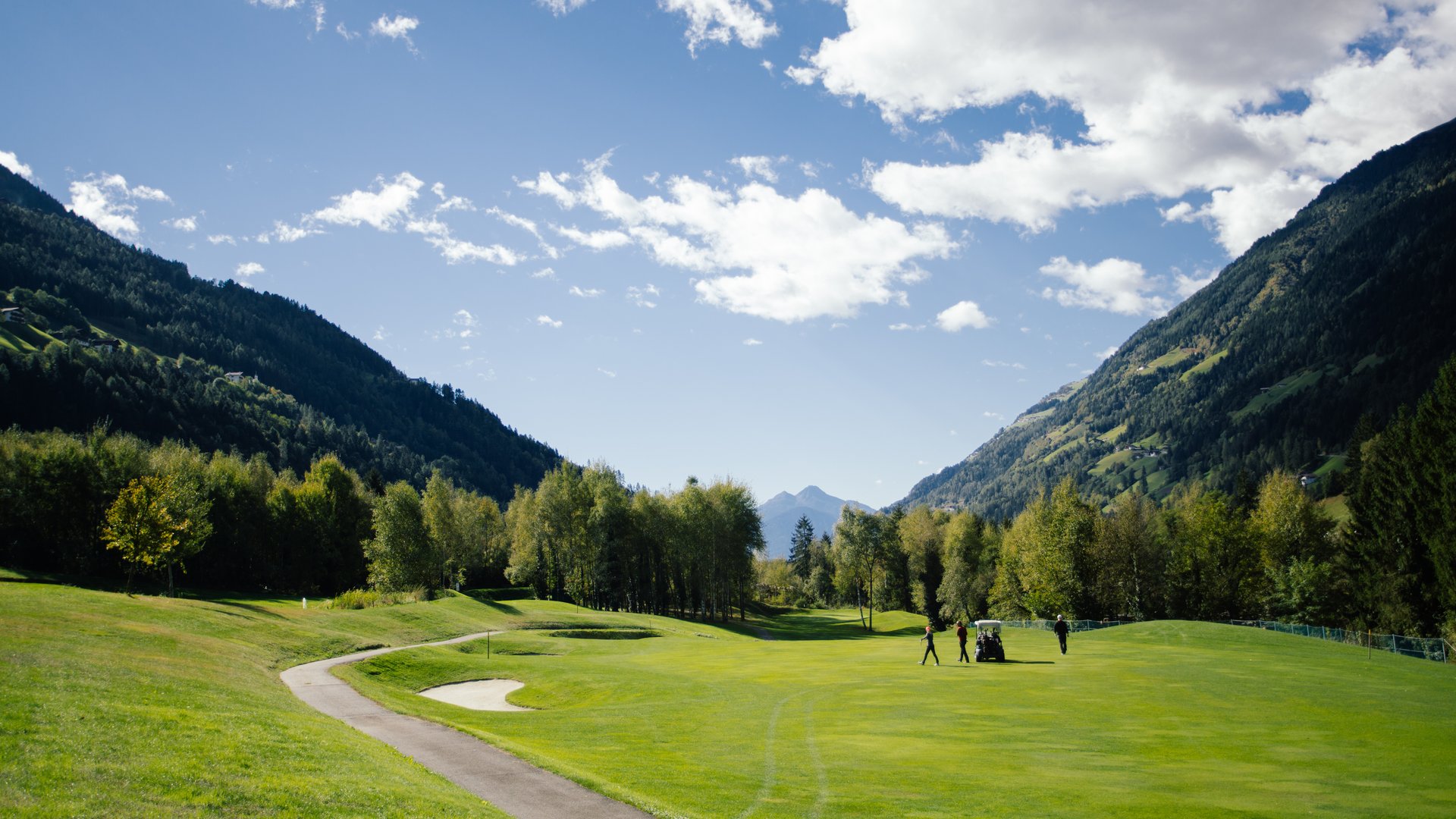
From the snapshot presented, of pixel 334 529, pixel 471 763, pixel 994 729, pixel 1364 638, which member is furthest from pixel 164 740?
pixel 334 529

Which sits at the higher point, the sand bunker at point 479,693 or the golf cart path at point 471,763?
the golf cart path at point 471,763

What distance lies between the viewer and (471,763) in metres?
21.4

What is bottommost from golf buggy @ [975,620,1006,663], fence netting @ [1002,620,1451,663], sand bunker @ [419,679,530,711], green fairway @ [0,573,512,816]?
sand bunker @ [419,679,530,711]

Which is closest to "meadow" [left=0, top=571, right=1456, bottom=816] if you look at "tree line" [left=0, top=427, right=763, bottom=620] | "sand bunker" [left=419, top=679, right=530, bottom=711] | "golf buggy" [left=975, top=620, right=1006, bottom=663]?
"sand bunker" [left=419, top=679, right=530, bottom=711]


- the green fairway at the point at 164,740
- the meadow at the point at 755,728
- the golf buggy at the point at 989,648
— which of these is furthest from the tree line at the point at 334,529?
Result: the golf buggy at the point at 989,648

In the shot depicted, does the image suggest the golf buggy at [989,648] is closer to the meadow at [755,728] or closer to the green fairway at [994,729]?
the green fairway at [994,729]

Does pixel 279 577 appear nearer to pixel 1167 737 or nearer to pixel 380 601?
pixel 380 601

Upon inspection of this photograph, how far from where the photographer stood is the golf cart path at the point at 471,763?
1742cm

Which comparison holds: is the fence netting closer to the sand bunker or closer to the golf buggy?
the golf buggy

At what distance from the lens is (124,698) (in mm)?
20031

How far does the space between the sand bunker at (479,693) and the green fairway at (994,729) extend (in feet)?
3.14

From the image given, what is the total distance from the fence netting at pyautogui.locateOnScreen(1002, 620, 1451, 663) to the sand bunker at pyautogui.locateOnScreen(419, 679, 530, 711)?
48.6 m

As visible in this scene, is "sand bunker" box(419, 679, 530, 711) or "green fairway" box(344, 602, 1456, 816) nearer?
"green fairway" box(344, 602, 1456, 816)

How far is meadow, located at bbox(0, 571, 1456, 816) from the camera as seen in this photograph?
15578 mm
